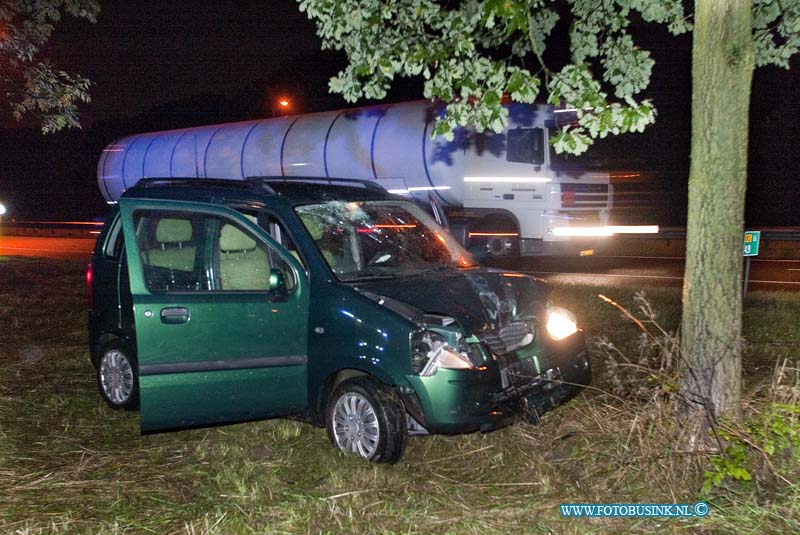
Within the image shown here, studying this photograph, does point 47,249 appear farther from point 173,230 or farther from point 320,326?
point 320,326

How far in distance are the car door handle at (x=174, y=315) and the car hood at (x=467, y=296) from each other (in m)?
1.12

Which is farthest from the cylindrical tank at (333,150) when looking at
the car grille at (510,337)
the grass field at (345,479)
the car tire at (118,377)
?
the car grille at (510,337)

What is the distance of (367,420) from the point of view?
17.2 feet

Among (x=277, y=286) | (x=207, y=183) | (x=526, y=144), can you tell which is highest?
(x=526, y=144)

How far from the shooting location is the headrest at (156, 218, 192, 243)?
596cm

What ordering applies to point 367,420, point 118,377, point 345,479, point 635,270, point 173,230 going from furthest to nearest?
1. point 635,270
2. point 118,377
3. point 173,230
4. point 367,420
5. point 345,479

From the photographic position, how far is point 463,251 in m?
6.78

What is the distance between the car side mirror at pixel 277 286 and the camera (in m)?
5.31

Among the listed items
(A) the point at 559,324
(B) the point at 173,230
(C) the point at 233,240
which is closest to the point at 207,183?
(B) the point at 173,230

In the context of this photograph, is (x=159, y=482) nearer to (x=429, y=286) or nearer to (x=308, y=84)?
(x=429, y=286)

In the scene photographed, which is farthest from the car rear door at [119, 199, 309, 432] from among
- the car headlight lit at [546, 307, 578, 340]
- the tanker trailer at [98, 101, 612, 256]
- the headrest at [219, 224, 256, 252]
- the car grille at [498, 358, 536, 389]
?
the tanker trailer at [98, 101, 612, 256]

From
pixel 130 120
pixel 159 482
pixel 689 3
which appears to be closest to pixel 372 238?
pixel 159 482

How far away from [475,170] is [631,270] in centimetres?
404

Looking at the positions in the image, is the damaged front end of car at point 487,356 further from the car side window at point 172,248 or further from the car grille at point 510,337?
the car side window at point 172,248
